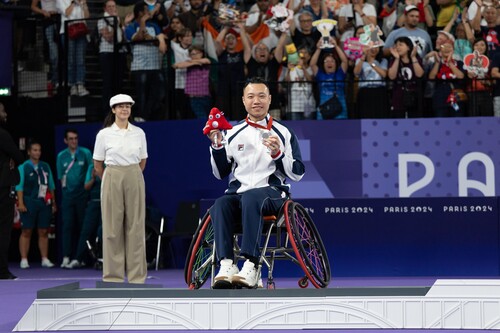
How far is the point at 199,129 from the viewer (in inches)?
641

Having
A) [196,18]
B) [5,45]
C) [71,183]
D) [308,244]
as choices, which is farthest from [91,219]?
[308,244]

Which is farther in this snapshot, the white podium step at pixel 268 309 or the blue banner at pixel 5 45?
the blue banner at pixel 5 45

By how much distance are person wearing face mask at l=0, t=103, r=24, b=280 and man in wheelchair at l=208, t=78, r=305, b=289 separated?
217 inches

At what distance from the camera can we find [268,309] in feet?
23.8

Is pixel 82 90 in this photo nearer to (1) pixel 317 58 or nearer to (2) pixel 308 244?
(1) pixel 317 58

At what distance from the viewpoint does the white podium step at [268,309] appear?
7090 mm

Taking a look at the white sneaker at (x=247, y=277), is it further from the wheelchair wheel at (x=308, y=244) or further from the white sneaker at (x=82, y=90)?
the white sneaker at (x=82, y=90)

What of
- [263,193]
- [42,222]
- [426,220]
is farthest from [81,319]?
[42,222]

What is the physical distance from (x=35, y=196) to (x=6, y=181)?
3653 millimetres

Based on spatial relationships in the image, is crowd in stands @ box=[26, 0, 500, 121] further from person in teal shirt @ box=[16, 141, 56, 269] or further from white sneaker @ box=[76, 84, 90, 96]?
person in teal shirt @ box=[16, 141, 56, 269]

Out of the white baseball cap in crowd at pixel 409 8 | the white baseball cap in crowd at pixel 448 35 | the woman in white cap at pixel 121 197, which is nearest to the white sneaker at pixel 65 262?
the woman in white cap at pixel 121 197

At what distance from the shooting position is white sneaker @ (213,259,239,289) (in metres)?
7.85

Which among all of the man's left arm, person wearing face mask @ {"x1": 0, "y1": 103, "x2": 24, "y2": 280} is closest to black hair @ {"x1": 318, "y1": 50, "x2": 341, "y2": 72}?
person wearing face mask @ {"x1": 0, "y1": 103, "x2": 24, "y2": 280}

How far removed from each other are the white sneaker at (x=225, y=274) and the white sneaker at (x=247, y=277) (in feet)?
0.19
